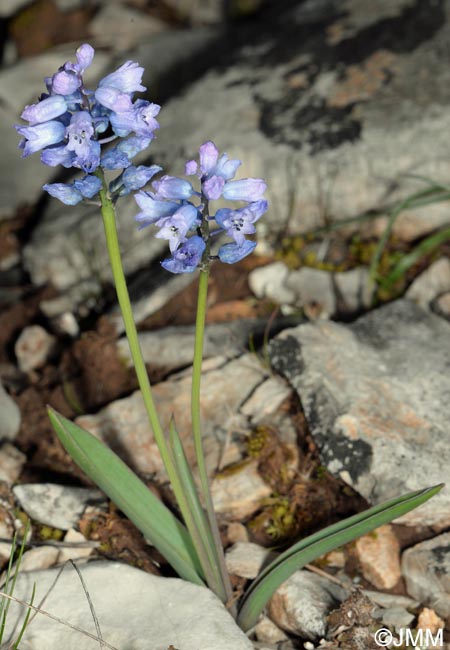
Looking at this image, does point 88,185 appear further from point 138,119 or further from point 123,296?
point 123,296

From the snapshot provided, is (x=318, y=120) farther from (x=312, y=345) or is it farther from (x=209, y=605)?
(x=209, y=605)

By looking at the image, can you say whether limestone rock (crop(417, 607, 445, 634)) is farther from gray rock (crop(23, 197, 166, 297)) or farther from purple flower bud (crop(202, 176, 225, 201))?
gray rock (crop(23, 197, 166, 297))

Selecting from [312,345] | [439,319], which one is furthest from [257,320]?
[439,319]

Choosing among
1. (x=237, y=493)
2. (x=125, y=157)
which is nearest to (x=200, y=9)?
(x=237, y=493)

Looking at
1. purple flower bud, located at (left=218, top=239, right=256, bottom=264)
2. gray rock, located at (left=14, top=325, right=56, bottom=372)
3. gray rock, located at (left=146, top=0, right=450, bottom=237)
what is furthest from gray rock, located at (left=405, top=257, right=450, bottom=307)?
purple flower bud, located at (left=218, top=239, right=256, bottom=264)

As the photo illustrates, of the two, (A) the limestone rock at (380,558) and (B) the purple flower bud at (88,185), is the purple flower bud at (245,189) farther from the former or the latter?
(A) the limestone rock at (380,558)
